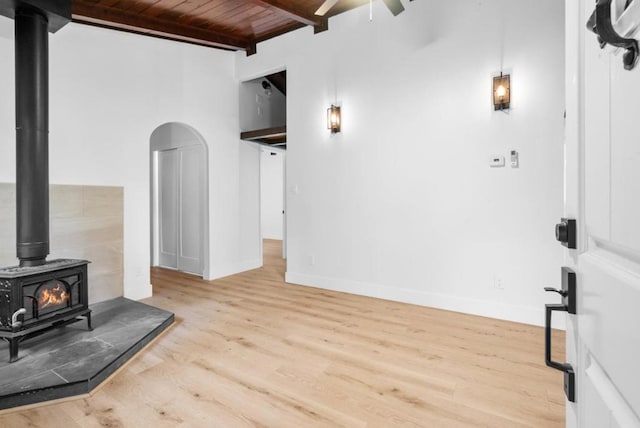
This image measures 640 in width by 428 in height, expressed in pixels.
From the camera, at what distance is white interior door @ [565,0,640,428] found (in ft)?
1.56

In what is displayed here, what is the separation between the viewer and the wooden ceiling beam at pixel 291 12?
363 cm

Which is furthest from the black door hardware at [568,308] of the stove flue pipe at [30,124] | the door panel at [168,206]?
the door panel at [168,206]

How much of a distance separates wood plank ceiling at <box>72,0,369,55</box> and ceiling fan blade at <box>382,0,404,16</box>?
1.89 feet

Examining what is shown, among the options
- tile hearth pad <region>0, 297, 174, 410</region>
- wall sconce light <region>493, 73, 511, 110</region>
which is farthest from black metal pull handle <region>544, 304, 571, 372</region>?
wall sconce light <region>493, 73, 511, 110</region>

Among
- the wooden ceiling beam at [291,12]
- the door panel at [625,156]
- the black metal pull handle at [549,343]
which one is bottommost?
the black metal pull handle at [549,343]

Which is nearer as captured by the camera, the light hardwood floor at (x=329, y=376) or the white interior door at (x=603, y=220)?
the white interior door at (x=603, y=220)

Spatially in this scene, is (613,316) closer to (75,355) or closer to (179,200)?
(75,355)

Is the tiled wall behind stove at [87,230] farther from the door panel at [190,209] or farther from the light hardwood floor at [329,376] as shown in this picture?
the door panel at [190,209]

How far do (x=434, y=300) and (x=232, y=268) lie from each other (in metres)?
3.07

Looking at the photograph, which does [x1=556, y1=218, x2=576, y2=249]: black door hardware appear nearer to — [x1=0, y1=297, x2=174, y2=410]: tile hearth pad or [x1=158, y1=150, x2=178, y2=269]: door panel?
[x1=0, y1=297, x2=174, y2=410]: tile hearth pad

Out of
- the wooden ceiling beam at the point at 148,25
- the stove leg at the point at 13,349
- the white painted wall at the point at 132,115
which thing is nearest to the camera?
the stove leg at the point at 13,349

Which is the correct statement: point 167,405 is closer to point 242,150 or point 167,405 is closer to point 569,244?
point 569,244

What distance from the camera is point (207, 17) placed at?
4043 mm

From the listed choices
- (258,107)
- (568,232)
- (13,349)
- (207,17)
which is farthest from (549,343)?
(258,107)
